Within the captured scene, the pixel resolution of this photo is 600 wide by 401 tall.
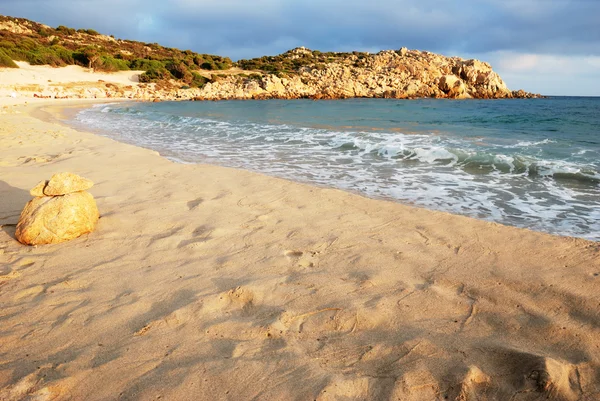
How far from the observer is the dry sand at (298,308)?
1797mm

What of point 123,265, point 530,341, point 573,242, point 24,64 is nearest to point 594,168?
point 573,242

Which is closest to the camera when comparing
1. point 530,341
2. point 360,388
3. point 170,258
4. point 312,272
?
point 360,388

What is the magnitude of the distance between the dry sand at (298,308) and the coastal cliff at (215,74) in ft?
117

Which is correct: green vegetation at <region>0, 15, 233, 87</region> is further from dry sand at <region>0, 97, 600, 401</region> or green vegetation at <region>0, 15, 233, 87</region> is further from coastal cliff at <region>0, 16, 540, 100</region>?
dry sand at <region>0, 97, 600, 401</region>

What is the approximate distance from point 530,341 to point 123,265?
121 inches

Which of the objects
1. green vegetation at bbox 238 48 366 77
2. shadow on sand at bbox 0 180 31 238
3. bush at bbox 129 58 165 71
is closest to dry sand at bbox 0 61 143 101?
bush at bbox 129 58 165 71

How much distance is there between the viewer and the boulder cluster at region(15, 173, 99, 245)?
135 inches

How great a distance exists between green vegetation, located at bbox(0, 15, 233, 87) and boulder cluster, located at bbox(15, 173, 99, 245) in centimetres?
4290

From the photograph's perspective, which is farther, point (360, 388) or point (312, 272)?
point (312, 272)

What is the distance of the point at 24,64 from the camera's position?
3809 cm

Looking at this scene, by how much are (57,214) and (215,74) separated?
54040 millimetres

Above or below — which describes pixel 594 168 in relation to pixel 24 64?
below

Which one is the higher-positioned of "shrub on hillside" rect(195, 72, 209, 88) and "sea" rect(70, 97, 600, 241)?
"shrub on hillside" rect(195, 72, 209, 88)

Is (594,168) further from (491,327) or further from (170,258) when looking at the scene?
(170,258)
